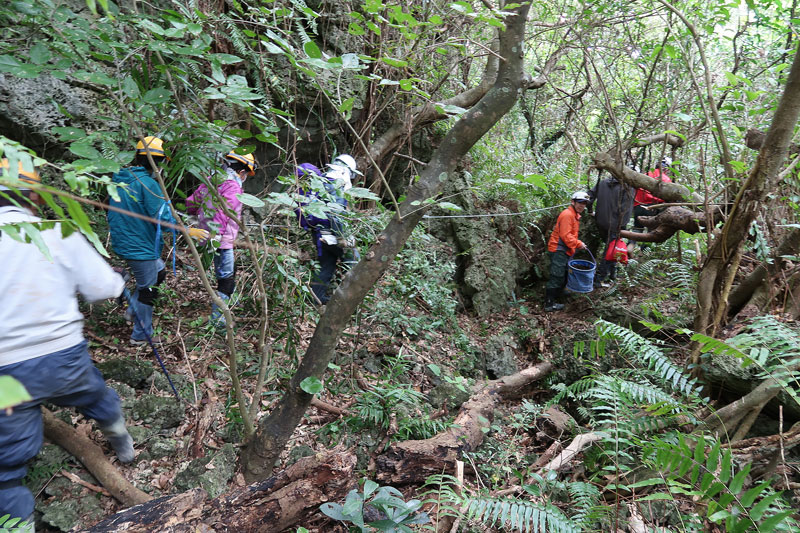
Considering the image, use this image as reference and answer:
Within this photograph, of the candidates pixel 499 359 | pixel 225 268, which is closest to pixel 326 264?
pixel 225 268

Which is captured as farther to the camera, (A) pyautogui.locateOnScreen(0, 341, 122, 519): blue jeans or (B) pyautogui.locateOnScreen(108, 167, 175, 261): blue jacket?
(B) pyautogui.locateOnScreen(108, 167, 175, 261): blue jacket

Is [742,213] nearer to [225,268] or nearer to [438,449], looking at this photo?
[438,449]

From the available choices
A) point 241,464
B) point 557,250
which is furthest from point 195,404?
point 557,250

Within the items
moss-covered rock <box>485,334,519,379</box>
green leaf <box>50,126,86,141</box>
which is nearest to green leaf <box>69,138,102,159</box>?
green leaf <box>50,126,86,141</box>

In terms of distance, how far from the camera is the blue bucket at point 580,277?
6551 mm

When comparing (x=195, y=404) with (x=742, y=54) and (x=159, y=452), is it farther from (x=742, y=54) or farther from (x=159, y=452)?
(x=742, y=54)

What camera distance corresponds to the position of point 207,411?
365 cm

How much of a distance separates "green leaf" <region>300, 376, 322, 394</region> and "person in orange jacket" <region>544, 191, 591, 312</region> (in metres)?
5.22

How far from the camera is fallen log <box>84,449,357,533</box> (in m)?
2.28

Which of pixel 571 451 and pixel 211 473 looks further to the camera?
pixel 571 451

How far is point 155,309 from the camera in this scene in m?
4.75

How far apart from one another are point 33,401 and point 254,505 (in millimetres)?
1360

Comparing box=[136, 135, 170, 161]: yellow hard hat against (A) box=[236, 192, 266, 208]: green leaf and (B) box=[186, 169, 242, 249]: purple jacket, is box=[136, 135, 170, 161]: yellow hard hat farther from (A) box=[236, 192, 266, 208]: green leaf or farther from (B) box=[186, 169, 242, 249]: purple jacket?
(A) box=[236, 192, 266, 208]: green leaf

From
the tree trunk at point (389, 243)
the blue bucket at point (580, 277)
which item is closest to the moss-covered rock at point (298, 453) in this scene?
the tree trunk at point (389, 243)
